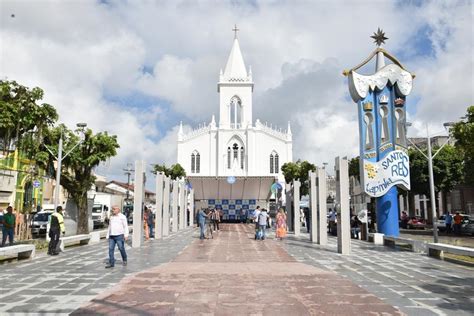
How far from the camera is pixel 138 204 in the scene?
Answer: 15773 millimetres

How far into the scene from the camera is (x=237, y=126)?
59062 mm

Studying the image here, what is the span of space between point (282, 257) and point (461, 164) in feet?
98.3

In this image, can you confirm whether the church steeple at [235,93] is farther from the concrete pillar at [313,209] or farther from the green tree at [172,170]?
the concrete pillar at [313,209]

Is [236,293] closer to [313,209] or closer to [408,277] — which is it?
[408,277]

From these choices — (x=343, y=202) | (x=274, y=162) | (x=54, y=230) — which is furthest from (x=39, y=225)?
(x=274, y=162)

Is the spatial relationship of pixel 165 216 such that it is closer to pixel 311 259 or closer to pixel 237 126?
pixel 311 259

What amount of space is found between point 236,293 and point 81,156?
16.4 metres

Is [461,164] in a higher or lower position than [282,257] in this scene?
higher

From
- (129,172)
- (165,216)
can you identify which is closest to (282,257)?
(165,216)

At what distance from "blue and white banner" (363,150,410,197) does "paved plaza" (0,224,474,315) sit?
284 inches

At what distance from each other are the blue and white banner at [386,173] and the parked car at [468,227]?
870 centimetres

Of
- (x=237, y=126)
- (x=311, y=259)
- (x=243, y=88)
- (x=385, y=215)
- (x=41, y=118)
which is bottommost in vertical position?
(x=311, y=259)

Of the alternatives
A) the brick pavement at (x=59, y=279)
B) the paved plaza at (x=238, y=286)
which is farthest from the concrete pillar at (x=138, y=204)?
the paved plaza at (x=238, y=286)

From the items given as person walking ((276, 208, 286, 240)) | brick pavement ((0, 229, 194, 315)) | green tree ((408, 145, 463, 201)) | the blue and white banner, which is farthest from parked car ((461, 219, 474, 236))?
brick pavement ((0, 229, 194, 315))
